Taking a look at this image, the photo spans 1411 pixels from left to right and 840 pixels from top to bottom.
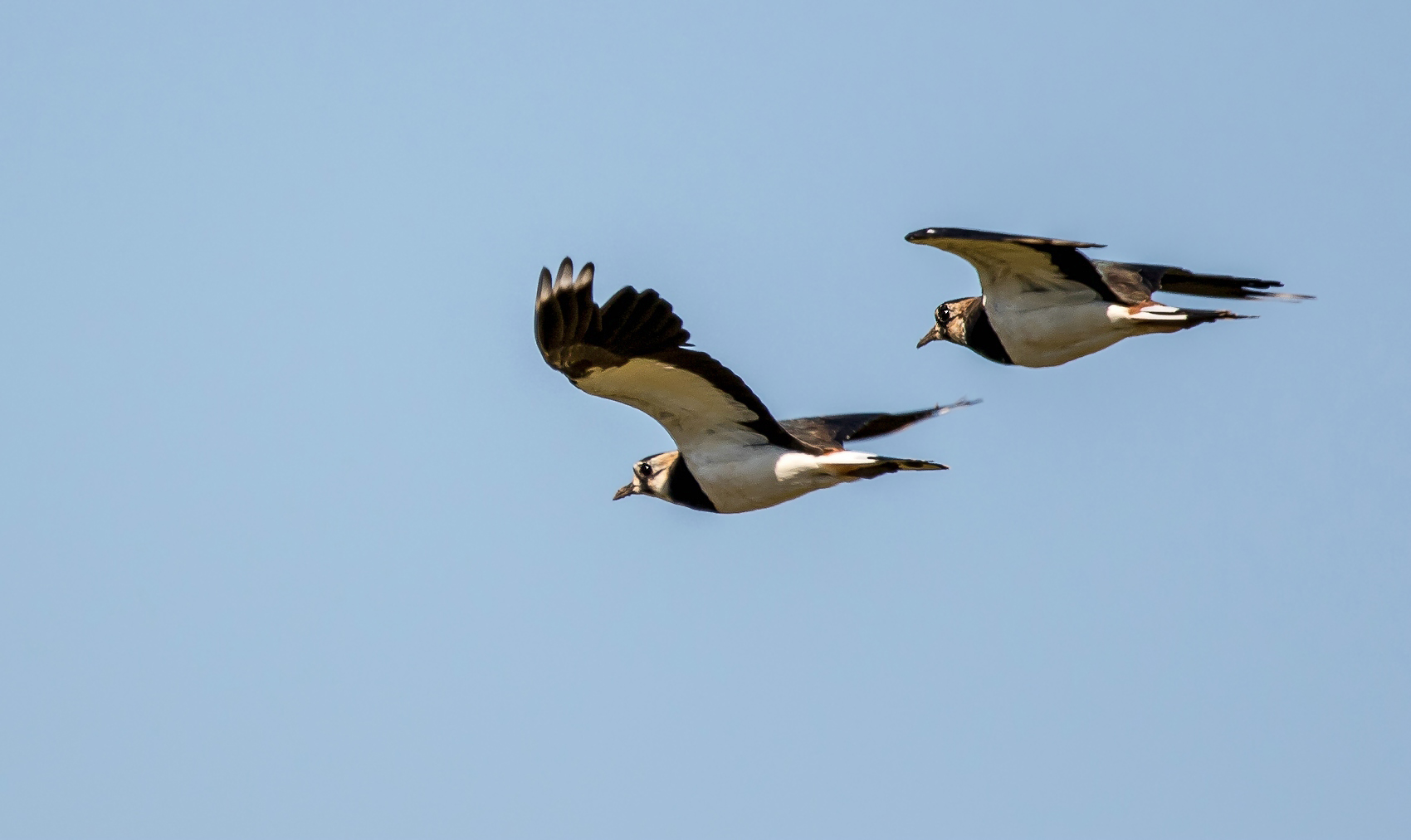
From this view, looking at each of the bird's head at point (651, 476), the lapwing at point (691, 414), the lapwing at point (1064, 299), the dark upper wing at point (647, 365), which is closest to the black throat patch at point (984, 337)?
the lapwing at point (1064, 299)

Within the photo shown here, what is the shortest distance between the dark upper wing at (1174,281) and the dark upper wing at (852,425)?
2001 mm

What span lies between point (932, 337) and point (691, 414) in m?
3.28

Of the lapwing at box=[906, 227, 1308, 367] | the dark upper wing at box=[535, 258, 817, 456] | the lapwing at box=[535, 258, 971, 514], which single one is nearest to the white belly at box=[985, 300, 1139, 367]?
the lapwing at box=[906, 227, 1308, 367]

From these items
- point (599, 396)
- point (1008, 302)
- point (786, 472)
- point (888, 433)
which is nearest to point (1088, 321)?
point (1008, 302)

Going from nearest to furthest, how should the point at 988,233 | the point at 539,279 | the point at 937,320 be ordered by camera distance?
the point at 539,279 → the point at 988,233 → the point at 937,320

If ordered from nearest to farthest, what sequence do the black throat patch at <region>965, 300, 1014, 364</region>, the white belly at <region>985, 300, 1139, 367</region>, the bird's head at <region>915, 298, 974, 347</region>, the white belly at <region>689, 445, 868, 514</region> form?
the white belly at <region>689, 445, 868, 514</region>
the white belly at <region>985, 300, 1139, 367</region>
the black throat patch at <region>965, 300, 1014, 364</region>
the bird's head at <region>915, 298, 974, 347</region>

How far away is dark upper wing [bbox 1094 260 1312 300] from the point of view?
16266 mm

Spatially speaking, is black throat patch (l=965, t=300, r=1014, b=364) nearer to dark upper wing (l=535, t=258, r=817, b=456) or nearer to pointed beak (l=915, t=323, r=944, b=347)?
pointed beak (l=915, t=323, r=944, b=347)

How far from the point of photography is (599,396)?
14828 mm

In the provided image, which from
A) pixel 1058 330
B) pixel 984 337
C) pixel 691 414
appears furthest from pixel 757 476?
pixel 1058 330

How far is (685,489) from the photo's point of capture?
15820 millimetres

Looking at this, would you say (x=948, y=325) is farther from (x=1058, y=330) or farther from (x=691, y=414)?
(x=691, y=414)

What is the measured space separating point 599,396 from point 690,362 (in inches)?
37.8

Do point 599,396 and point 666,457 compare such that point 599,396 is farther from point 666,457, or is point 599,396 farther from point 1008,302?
point 1008,302
